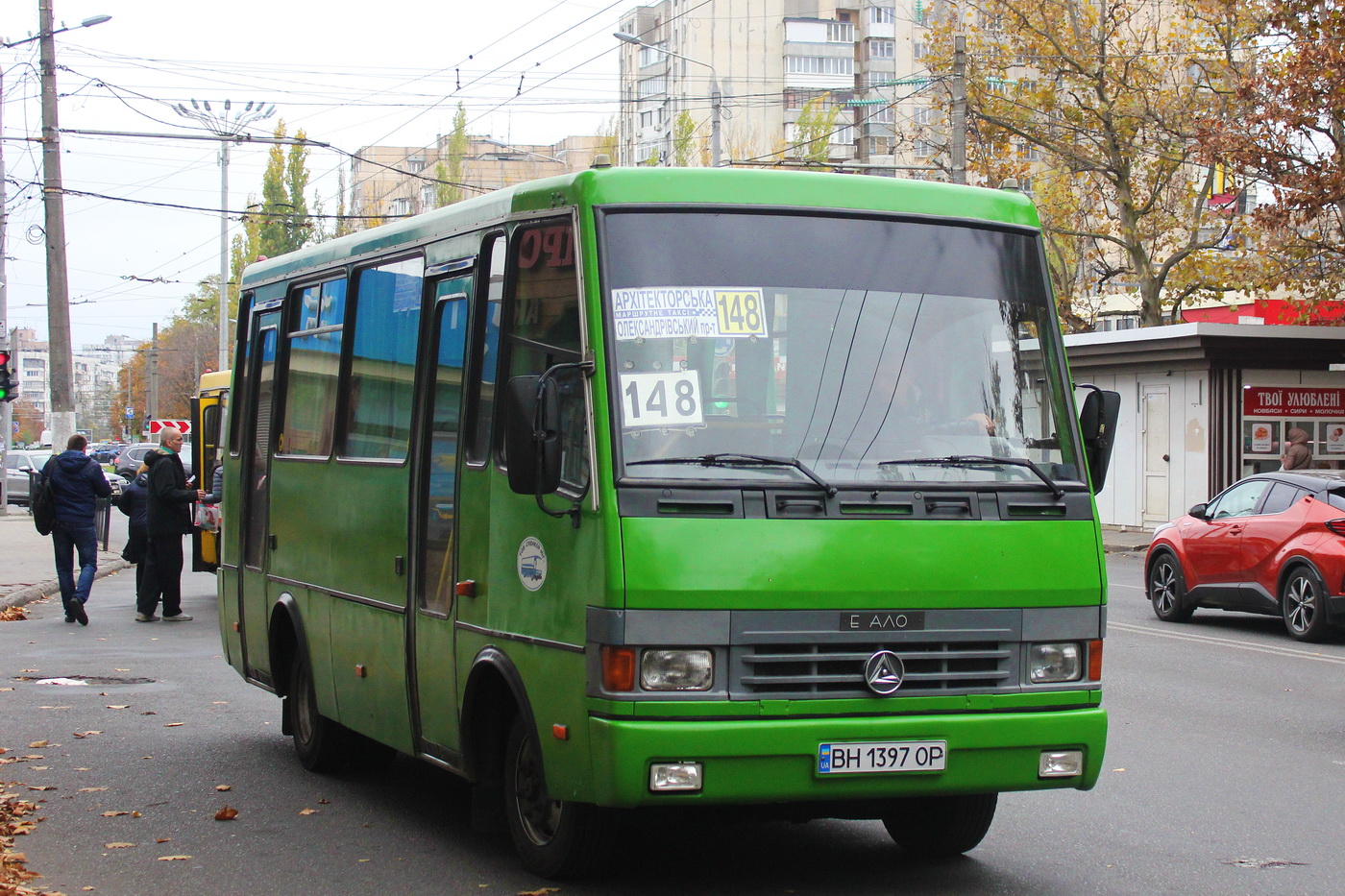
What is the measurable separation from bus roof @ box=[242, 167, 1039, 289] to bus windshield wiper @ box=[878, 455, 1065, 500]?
3.21ft

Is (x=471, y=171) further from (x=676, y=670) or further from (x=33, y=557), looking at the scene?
(x=676, y=670)

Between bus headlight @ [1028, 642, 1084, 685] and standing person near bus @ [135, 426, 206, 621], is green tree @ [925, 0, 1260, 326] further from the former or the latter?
bus headlight @ [1028, 642, 1084, 685]

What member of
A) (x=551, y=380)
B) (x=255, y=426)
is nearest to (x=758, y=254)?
(x=551, y=380)

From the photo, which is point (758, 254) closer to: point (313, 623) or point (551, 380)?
point (551, 380)

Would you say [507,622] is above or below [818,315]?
below

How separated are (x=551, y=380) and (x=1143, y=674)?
837cm

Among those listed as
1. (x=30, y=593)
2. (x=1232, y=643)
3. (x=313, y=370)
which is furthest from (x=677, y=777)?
(x=30, y=593)

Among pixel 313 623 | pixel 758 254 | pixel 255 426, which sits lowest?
pixel 313 623

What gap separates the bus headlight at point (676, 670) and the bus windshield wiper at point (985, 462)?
1.06 meters

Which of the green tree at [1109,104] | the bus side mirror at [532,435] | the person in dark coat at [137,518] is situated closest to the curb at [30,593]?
the person in dark coat at [137,518]

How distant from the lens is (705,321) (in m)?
6.18

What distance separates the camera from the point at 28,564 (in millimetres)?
25219

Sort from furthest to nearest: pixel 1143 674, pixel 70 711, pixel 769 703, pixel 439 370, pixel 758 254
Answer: pixel 1143 674, pixel 70 711, pixel 439 370, pixel 758 254, pixel 769 703

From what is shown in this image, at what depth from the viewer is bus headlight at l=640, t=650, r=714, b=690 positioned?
5.76m
